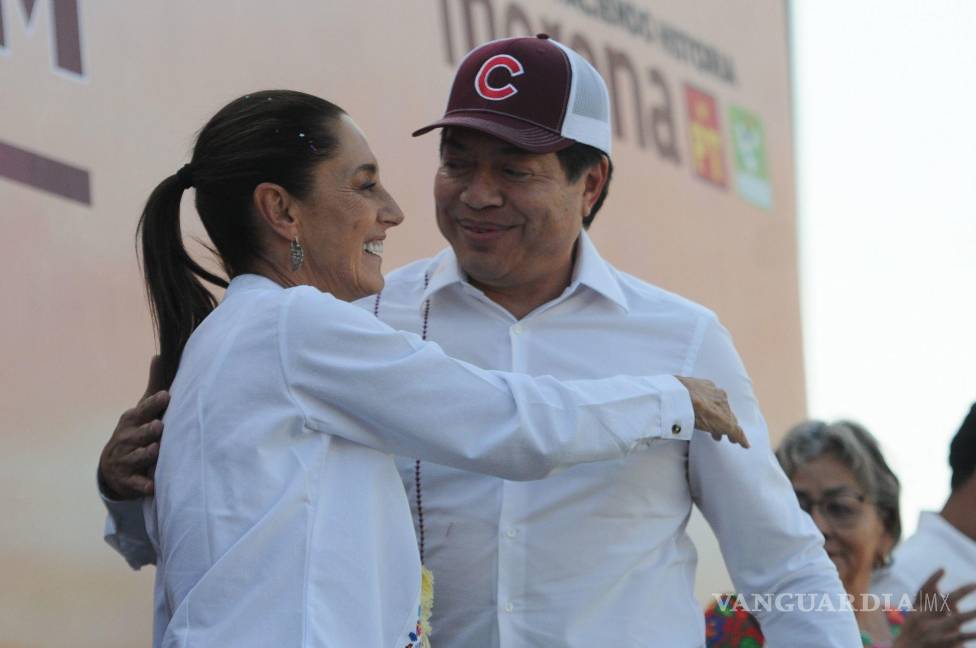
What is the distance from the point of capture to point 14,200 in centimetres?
322

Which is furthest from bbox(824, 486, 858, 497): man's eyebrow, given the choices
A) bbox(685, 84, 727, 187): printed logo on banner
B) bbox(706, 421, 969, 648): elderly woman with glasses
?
bbox(685, 84, 727, 187): printed logo on banner

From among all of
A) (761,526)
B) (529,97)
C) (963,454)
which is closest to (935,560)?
(963,454)

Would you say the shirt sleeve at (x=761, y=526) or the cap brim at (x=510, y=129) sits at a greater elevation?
the cap brim at (x=510, y=129)

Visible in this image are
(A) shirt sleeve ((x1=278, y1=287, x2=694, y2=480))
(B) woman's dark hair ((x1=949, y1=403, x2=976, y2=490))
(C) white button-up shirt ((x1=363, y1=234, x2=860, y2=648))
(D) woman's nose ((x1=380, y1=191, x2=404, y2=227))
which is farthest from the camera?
(B) woman's dark hair ((x1=949, y1=403, x2=976, y2=490))

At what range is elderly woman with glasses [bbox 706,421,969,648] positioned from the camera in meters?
3.82

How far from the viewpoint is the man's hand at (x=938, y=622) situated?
321 cm

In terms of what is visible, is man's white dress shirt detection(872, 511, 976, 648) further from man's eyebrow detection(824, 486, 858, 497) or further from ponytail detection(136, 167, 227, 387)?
ponytail detection(136, 167, 227, 387)

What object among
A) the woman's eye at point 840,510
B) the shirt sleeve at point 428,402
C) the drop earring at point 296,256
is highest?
the drop earring at point 296,256

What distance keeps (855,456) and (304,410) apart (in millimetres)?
2351

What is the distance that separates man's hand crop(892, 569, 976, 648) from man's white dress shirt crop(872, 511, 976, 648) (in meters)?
0.24

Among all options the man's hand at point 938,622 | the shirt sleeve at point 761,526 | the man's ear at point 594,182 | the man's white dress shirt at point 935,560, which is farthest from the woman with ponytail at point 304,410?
the man's white dress shirt at point 935,560

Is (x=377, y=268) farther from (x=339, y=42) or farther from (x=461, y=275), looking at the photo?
(x=339, y=42)

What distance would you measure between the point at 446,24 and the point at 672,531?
2.33 metres

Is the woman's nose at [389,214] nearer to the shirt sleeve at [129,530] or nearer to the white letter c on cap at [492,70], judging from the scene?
the white letter c on cap at [492,70]
